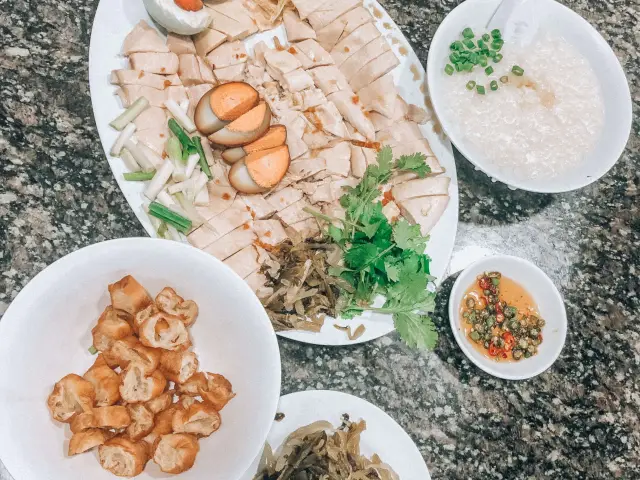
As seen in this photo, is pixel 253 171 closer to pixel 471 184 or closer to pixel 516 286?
pixel 471 184

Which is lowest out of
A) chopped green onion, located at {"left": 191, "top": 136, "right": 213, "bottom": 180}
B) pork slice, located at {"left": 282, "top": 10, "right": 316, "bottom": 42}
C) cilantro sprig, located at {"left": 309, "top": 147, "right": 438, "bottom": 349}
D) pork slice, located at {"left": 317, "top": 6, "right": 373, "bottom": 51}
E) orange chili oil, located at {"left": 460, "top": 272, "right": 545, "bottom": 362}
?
orange chili oil, located at {"left": 460, "top": 272, "right": 545, "bottom": 362}

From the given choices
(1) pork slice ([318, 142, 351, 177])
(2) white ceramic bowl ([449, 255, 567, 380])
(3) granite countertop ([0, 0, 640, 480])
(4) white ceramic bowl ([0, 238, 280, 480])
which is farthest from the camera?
(2) white ceramic bowl ([449, 255, 567, 380])

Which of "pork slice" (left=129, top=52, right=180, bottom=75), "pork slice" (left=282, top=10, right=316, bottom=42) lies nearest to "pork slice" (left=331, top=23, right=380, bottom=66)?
"pork slice" (left=282, top=10, right=316, bottom=42)

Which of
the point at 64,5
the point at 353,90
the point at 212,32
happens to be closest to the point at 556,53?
the point at 353,90

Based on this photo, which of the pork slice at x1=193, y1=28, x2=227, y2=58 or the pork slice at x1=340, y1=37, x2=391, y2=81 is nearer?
the pork slice at x1=193, y1=28, x2=227, y2=58

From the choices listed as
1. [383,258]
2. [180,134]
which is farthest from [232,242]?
[383,258]

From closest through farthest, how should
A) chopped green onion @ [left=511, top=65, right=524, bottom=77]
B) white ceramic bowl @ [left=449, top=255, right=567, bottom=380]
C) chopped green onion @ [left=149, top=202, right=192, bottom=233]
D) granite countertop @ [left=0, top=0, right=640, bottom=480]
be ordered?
chopped green onion @ [left=149, top=202, right=192, bottom=233] < granite countertop @ [left=0, top=0, right=640, bottom=480] < white ceramic bowl @ [left=449, top=255, right=567, bottom=380] < chopped green onion @ [left=511, top=65, right=524, bottom=77]

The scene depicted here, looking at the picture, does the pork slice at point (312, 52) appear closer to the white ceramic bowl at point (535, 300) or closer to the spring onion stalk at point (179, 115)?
the spring onion stalk at point (179, 115)

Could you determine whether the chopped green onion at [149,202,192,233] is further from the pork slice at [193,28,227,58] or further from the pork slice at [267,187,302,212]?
the pork slice at [193,28,227,58]

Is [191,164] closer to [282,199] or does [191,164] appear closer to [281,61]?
[282,199]
